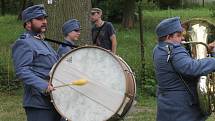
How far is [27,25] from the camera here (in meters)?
5.44

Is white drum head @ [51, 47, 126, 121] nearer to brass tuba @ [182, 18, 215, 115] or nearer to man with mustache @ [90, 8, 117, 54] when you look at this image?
brass tuba @ [182, 18, 215, 115]

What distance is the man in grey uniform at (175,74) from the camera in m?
5.19

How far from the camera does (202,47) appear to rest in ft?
17.7

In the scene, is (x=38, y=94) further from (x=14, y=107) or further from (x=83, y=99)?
(x=14, y=107)

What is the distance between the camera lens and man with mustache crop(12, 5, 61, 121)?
524 cm

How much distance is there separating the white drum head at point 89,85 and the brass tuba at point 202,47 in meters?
0.70

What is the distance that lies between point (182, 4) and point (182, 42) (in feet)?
148

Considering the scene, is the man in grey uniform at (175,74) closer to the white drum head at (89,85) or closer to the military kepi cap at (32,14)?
the white drum head at (89,85)

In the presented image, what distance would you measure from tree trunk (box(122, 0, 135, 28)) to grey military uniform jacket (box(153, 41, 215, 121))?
2272cm

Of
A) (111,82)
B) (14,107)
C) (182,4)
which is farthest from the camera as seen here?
(182,4)

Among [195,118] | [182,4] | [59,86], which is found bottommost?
[182,4]

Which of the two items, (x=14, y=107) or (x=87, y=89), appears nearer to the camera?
(x=87, y=89)

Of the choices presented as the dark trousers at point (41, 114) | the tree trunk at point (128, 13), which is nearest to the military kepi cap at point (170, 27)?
the dark trousers at point (41, 114)

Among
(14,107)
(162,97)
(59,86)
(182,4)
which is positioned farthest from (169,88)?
(182,4)
